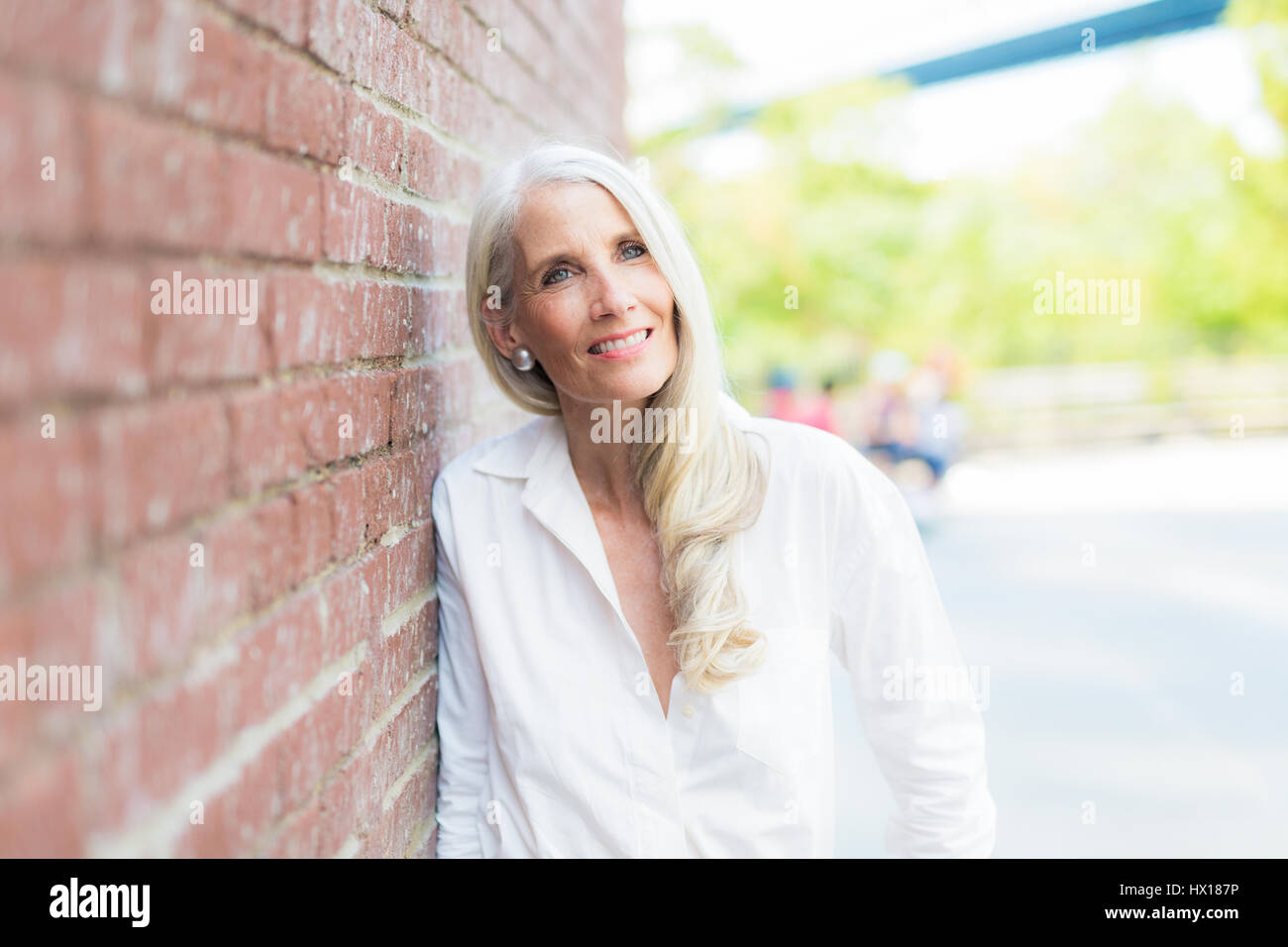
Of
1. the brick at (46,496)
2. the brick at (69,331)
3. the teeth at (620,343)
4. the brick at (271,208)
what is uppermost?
the brick at (271,208)

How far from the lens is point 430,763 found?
208cm

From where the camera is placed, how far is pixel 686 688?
79.0 inches

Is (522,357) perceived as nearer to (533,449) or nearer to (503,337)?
(503,337)

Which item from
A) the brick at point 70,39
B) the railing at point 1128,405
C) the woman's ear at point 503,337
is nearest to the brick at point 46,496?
the brick at point 70,39

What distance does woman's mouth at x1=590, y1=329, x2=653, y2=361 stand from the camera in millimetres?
2074

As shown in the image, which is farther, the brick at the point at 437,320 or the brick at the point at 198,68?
the brick at the point at 437,320

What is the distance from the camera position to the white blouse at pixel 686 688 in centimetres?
198

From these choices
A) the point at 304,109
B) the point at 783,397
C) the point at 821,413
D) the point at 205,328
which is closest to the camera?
the point at 205,328

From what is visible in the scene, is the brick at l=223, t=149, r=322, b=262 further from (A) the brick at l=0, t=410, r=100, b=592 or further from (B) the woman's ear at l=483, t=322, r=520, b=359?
(B) the woman's ear at l=483, t=322, r=520, b=359

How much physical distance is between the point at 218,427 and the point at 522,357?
Answer: 4.00ft

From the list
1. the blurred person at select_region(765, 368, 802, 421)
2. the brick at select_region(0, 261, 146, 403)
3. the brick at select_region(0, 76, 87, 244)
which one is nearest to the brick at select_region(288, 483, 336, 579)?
the brick at select_region(0, 261, 146, 403)

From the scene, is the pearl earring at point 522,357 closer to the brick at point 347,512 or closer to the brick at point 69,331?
the brick at point 347,512

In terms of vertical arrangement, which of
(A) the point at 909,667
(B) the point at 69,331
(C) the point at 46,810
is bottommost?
(A) the point at 909,667

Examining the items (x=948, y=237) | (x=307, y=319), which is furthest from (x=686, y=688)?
(x=948, y=237)
